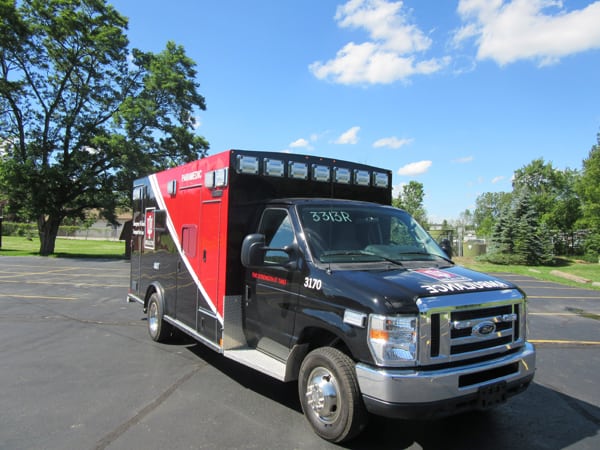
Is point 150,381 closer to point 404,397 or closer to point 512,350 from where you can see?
point 404,397

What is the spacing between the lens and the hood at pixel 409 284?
10.9 feet

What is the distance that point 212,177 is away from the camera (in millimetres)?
5340

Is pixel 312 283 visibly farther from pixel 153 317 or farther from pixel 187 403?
pixel 153 317

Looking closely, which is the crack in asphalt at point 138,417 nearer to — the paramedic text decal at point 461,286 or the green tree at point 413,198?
the paramedic text decal at point 461,286

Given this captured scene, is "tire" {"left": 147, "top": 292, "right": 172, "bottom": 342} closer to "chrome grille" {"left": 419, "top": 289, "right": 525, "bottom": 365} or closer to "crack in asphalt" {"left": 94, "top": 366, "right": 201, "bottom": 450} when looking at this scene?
"crack in asphalt" {"left": 94, "top": 366, "right": 201, "bottom": 450}

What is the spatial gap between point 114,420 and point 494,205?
115740 mm

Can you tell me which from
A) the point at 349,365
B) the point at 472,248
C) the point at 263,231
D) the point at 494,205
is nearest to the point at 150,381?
the point at 263,231

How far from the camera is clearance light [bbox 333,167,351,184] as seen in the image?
5.78 metres

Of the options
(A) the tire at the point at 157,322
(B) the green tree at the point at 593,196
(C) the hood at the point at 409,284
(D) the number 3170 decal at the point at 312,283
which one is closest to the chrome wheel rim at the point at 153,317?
(A) the tire at the point at 157,322

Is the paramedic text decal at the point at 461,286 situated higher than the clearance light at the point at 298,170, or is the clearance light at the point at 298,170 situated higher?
the clearance light at the point at 298,170

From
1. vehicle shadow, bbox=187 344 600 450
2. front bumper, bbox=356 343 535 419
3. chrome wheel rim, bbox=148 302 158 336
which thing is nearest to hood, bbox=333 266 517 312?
front bumper, bbox=356 343 535 419

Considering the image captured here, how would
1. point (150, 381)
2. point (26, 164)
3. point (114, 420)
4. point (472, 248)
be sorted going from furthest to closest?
point (472, 248) < point (26, 164) < point (150, 381) < point (114, 420)

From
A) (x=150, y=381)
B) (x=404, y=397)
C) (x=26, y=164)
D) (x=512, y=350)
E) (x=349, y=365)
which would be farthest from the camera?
(x=26, y=164)

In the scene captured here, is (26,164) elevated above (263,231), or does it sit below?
above
